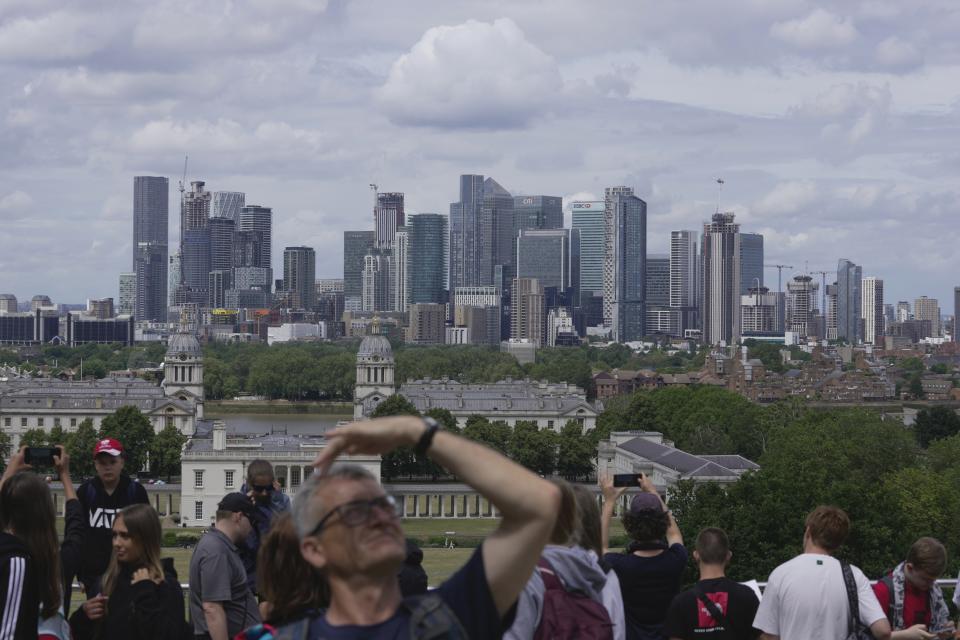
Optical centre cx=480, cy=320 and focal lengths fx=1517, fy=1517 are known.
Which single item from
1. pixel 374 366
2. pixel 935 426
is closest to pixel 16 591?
pixel 935 426

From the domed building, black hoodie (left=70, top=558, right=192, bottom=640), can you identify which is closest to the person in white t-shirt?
black hoodie (left=70, top=558, right=192, bottom=640)

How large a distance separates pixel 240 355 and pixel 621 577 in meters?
134

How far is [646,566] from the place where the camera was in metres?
8.61

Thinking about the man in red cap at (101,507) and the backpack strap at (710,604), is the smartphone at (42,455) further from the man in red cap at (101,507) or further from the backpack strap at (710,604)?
the backpack strap at (710,604)

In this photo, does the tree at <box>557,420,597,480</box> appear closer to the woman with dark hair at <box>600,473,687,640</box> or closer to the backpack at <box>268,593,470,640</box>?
the woman with dark hair at <box>600,473,687,640</box>

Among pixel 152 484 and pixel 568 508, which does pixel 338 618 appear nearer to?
pixel 568 508

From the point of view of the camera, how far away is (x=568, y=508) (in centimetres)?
634

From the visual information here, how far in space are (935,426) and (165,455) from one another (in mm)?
38058

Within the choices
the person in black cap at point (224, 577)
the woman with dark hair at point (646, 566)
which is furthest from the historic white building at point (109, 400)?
the woman with dark hair at point (646, 566)

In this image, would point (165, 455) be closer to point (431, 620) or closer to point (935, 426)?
point (935, 426)

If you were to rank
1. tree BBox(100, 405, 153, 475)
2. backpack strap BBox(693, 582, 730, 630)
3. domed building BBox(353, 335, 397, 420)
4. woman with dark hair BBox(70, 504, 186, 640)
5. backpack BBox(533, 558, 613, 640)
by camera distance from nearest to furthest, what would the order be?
backpack BBox(533, 558, 613, 640) → woman with dark hair BBox(70, 504, 186, 640) → backpack strap BBox(693, 582, 730, 630) → tree BBox(100, 405, 153, 475) → domed building BBox(353, 335, 397, 420)

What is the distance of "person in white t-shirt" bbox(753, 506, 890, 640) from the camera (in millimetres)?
8570

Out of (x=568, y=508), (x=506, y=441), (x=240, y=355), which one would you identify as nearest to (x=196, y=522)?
(x=506, y=441)

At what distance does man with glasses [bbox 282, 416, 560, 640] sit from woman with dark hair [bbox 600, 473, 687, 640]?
3.34 metres
